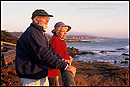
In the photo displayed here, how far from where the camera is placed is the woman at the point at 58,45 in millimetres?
1618

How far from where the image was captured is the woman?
1618 mm

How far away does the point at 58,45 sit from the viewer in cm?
169

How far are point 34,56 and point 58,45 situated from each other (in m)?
0.40

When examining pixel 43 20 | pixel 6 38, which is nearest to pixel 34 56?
pixel 43 20

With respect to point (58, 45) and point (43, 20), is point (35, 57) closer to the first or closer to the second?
point (58, 45)

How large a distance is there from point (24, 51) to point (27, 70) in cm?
23

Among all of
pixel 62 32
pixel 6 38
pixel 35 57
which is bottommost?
pixel 6 38

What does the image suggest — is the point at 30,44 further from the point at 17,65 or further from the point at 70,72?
the point at 70,72

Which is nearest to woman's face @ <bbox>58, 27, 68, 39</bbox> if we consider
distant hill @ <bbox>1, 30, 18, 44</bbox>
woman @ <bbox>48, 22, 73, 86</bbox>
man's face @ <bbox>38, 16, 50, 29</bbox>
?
woman @ <bbox>48, 22, 73, 86</bbox>

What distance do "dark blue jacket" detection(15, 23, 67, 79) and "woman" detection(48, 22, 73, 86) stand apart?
0.13 meters

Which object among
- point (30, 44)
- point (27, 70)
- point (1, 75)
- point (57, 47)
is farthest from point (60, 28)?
point (1, 75)

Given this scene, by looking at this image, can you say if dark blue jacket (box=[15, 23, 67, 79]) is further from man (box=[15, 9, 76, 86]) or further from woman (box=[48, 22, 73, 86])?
woman (box=[48, 22, 73, 86])

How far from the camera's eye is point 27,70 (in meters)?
1.45

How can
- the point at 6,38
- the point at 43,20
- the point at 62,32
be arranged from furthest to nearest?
the point at 6,38 < the point at 62,32 < the point at 43,20
